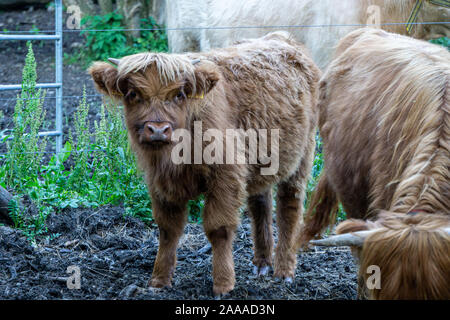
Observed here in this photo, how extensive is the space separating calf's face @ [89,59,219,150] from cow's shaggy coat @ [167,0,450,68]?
7.06 feet

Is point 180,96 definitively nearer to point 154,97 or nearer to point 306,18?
point 154,97

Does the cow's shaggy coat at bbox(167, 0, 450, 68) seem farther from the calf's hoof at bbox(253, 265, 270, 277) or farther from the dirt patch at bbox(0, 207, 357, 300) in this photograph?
the calf's hoof at bbox(253, 265, 270, 277)

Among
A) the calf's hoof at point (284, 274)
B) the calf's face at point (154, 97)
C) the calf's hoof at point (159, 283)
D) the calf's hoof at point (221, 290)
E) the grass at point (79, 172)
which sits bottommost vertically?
the calf's hoof at point (284, 274)

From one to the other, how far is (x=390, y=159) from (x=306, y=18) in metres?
4.23

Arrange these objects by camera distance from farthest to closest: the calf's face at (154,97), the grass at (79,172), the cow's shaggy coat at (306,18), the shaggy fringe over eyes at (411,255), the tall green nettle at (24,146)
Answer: the cow's shaggy coat at (306,18) → the tall green nettle at (24,146) → the grass at (79,172) → the calf's face at (154,97) → the shaggy fringe over eyes at (411,255)

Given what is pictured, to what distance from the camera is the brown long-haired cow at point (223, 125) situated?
3.71 m

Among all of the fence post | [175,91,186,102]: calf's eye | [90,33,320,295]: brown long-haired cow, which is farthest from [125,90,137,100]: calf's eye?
the fence post

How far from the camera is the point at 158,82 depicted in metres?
3.68

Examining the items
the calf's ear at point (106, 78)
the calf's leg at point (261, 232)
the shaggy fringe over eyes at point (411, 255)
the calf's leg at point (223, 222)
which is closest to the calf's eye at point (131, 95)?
the calf's ear at point (106, 78)

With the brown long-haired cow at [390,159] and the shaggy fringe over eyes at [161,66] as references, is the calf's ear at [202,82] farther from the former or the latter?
the brown long-haired cow at [390,159]

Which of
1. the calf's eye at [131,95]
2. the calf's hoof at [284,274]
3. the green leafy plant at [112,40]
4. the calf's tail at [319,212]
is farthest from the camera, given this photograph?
the green leafy plant at [112,40]

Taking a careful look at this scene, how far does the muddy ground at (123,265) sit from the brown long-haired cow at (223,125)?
8.1 inches
